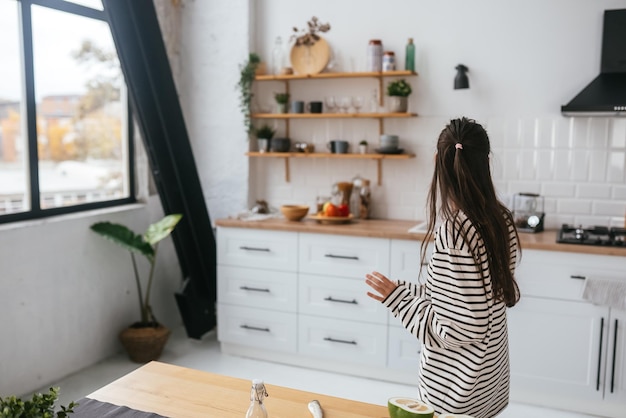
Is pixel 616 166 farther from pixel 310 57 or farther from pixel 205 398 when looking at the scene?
pixel 205 398

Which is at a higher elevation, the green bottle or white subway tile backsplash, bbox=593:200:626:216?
the green bottle

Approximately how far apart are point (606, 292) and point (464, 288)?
1911 mm

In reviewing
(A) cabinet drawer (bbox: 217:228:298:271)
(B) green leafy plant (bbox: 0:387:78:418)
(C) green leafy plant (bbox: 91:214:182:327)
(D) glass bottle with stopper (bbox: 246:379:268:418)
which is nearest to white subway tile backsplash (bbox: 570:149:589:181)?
(A) cabinet drawer (bbox: 217:228:298:271)

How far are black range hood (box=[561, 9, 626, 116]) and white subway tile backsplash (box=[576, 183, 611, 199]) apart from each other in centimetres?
47

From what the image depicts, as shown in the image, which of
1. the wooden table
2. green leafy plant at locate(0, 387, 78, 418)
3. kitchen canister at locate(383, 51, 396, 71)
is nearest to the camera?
green leafy plant at locate(0, 387, 78, 418)

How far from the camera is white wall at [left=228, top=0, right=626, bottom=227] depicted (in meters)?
3.89

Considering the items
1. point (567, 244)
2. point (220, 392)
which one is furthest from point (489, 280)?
point (567, 244)

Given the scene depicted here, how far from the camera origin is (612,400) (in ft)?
11.1

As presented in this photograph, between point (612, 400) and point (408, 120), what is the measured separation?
2165 mm

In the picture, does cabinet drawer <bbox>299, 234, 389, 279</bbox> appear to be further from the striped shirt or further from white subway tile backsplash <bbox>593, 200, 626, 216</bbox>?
the striped shirt

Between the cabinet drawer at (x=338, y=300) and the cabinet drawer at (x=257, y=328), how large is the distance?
0.17 m

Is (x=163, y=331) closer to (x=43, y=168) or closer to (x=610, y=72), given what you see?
(x=43, y=168)

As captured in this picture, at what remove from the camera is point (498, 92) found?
409 centimetres

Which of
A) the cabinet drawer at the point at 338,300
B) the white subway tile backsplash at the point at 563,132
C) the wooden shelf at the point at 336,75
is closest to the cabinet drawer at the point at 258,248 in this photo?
the cabinet drawer at the point at 338,300
